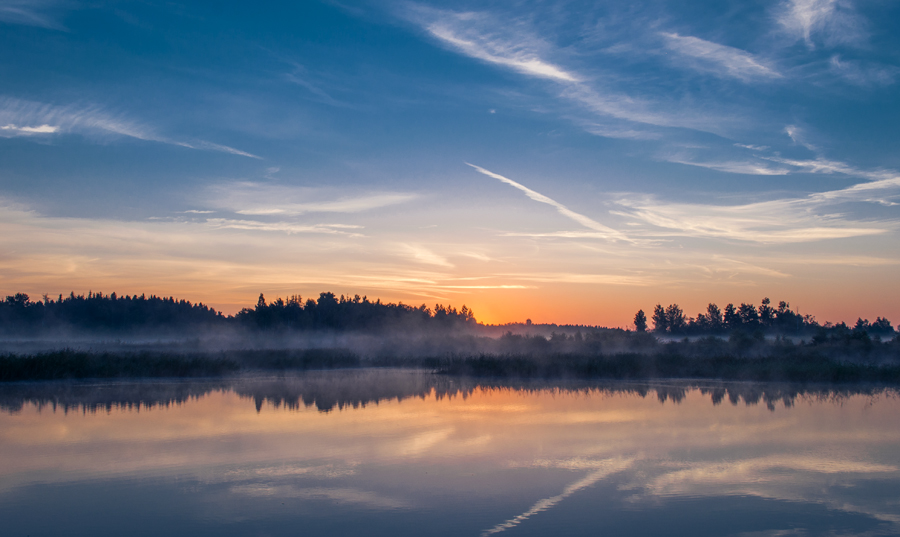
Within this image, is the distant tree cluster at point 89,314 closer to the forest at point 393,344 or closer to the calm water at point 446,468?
the forest at point 393,344

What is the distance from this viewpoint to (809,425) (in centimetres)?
Result: 1295

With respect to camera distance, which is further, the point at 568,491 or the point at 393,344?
the point at 393,344

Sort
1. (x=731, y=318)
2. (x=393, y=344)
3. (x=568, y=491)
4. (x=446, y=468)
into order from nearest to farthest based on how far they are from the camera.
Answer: (x=568, y=491)
(x=446, y=468)
(x=393, y=344)
(x=731, y=318)

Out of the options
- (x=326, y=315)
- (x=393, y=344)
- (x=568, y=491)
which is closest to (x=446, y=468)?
(x=568, y=491)

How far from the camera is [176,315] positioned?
245 feet

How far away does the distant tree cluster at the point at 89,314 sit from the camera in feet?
220

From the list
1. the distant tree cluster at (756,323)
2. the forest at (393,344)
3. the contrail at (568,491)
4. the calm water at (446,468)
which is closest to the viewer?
the contrail at (568,491)

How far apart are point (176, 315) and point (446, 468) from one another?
7442 centimetres

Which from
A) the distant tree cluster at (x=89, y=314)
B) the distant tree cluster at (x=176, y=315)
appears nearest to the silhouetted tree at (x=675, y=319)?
the distant tree cluster at (x=176, y=315)

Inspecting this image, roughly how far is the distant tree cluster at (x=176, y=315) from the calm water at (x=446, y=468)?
57.0 m

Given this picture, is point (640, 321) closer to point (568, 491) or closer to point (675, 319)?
point (675, 319)

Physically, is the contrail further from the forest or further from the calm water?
the forest

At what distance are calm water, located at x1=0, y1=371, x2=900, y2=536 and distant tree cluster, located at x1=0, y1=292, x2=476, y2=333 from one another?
5699cm

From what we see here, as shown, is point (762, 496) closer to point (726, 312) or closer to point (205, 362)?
point (205, 362)
